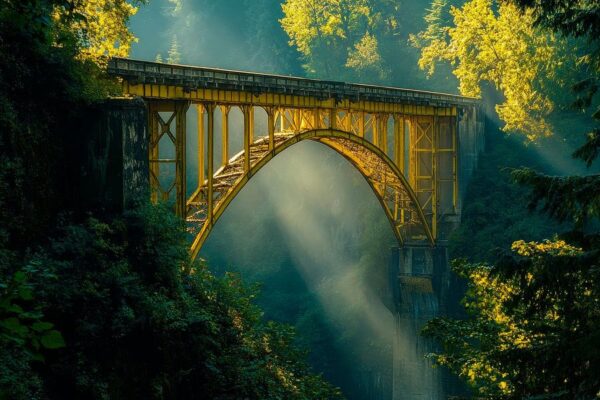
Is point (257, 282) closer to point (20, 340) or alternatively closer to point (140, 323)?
point (140, 323)

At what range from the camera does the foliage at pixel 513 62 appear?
43.3 metres

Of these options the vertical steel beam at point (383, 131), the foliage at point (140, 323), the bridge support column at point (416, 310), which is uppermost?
the vertical steel beam at point (383, 131)

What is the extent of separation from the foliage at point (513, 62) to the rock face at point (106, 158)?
25.4m

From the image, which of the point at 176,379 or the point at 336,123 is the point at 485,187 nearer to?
the point at 336,123

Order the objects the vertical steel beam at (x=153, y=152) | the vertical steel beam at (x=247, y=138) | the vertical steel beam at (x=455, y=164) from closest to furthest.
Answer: the vertical steel beam at (x=153, y=152) → the vertical steel beam at (x=247, y=138) → the vertical steel beam at (x=455, y=164)

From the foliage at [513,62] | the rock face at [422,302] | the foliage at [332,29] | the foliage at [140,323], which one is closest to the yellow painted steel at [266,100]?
the foliage at [140,323]

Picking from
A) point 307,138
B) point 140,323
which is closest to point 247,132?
point 307,138

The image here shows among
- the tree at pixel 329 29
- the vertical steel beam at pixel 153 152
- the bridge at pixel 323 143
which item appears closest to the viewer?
the bridge at pixel 323 143

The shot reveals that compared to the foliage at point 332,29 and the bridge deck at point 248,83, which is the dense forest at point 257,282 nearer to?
the bridge deck at point 248,83

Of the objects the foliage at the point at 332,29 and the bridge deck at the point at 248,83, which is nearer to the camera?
the bridge deck at the point at 248,83

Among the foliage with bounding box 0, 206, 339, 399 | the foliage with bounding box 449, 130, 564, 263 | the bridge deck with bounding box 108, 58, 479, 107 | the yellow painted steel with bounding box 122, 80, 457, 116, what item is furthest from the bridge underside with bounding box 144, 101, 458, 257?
the foliage with bounding box 0, 206, 339, 399

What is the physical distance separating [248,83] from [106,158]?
351 inches

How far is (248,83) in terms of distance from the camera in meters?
26.5

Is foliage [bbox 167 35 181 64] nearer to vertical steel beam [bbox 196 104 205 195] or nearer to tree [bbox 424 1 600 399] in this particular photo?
vertical steel beam [bbox 196 104 205 195]
